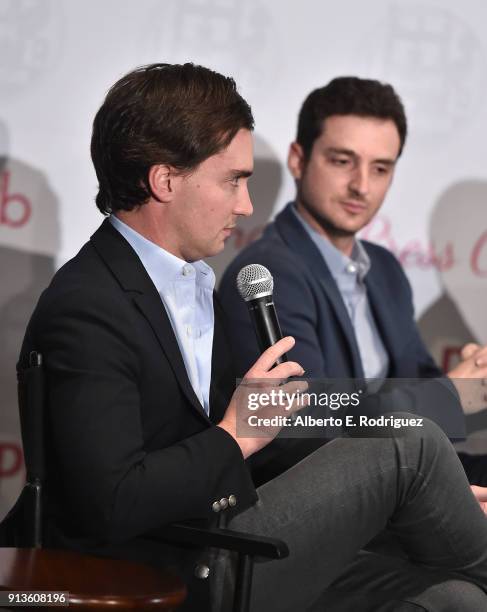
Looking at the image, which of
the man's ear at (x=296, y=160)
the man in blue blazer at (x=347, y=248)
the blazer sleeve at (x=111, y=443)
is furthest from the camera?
the man's ear at (x=296, y=160)

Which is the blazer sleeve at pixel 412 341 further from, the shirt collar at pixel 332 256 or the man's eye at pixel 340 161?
the man's eye at pixel 340 161

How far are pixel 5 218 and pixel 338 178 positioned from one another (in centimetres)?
99

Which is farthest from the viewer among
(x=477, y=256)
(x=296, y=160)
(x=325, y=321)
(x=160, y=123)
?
(x=477, y=256)

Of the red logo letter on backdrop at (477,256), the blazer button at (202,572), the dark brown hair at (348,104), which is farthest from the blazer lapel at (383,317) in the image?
the blazer button at (202,572)

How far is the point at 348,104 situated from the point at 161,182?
1200 millimetres

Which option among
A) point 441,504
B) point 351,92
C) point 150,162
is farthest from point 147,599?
point 351,92

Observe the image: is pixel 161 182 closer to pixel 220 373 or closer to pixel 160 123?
pixel 160 123

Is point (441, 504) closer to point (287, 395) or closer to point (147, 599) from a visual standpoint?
point (287, 395)

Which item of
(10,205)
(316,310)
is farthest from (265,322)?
(10,205)

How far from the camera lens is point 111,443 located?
1.74m

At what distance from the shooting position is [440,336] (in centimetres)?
358

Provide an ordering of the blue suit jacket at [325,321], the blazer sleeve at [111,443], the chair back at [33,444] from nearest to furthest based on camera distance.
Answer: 1. the blazer sleeve at [111,443]
2. the chair back at [33,444]
3. the blue suit jacket at [325,321]

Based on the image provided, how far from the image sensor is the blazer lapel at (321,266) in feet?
9.25

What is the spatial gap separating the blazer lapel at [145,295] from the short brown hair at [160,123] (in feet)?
0.42
